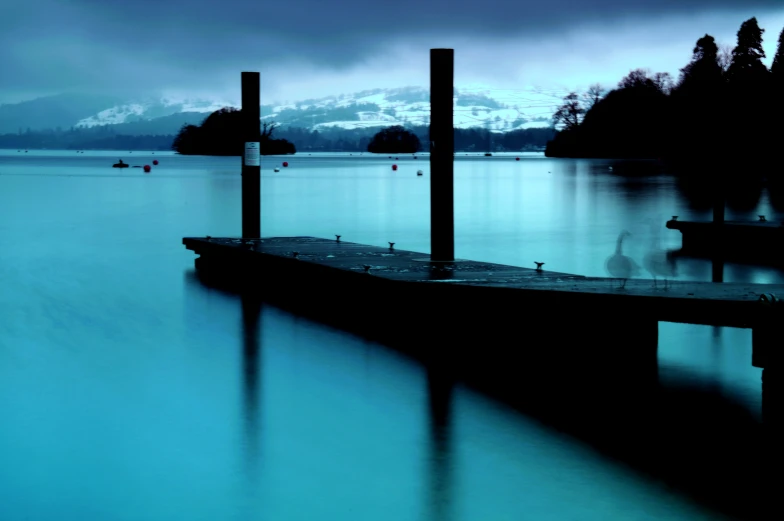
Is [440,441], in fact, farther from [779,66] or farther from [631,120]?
[631,120]

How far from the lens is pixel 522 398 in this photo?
846 centimetres

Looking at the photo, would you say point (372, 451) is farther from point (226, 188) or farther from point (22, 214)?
point (226, 188)

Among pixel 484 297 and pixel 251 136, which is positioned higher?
pixel 251 136

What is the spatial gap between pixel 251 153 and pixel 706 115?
80.2m

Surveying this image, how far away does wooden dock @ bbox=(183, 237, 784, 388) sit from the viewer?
27.0 ft

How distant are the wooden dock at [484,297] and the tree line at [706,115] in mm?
28157

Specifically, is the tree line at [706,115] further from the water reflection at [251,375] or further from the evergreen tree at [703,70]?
the water reflection at [251,375]

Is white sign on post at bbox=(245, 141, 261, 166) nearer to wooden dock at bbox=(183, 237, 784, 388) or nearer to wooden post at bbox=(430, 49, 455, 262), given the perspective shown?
wooden dock at bbox=(183, 237, 784, 388)

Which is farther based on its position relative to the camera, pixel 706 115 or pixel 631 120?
pixel 631 120

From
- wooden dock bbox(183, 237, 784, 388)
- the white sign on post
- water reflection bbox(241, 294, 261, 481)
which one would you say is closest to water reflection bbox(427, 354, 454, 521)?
wooden dock bbox(183, 237, 784, 388)

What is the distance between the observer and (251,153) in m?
17.0

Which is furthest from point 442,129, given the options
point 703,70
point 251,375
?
point 703,70

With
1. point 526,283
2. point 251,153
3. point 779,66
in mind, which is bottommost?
point 526,283

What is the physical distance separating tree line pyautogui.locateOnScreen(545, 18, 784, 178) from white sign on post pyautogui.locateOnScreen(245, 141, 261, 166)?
26477mm
